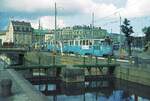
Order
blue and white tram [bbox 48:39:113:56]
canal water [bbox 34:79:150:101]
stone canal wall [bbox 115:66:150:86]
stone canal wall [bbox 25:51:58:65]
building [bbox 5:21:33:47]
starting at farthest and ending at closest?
building [bbox 5:21:33:47] → blue and white tram [bbox 48:39:113:56] → stone canal wall [bbox 25:51:58:65] → stone canal wall [bbox 115:66:150:86] → canal water [bbox 34:79:150:101]

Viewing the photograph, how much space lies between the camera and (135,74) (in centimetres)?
3384

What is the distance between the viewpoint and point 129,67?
3519 centimetres

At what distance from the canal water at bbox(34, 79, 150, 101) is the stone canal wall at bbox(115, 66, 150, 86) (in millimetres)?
533

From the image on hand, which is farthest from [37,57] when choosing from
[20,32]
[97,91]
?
[20,32]

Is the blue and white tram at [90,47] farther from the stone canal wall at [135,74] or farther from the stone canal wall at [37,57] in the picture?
the stone canal wall at [135,74]

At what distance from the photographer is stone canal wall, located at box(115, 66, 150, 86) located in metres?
31.5

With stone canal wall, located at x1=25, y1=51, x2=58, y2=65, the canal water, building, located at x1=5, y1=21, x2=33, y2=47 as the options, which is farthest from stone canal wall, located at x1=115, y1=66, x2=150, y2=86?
building, located at x1=5, y1=21, x2=33, y2=47

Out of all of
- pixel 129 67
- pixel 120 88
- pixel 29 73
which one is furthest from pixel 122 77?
pixel 29 73

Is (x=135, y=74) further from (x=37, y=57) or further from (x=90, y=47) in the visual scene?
(x=37, y=57)

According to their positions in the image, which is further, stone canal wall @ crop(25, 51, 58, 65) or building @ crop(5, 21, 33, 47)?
building @ crop(5, 21, 33, 47)

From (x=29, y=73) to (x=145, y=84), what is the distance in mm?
14552

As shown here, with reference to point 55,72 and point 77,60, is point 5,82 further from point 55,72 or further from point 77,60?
point 77,60

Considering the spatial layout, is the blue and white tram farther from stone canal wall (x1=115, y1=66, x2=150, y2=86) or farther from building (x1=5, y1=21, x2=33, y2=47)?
building (x1=5, y1=21, x2=33, y2=47)

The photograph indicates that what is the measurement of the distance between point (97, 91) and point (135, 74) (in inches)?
185
